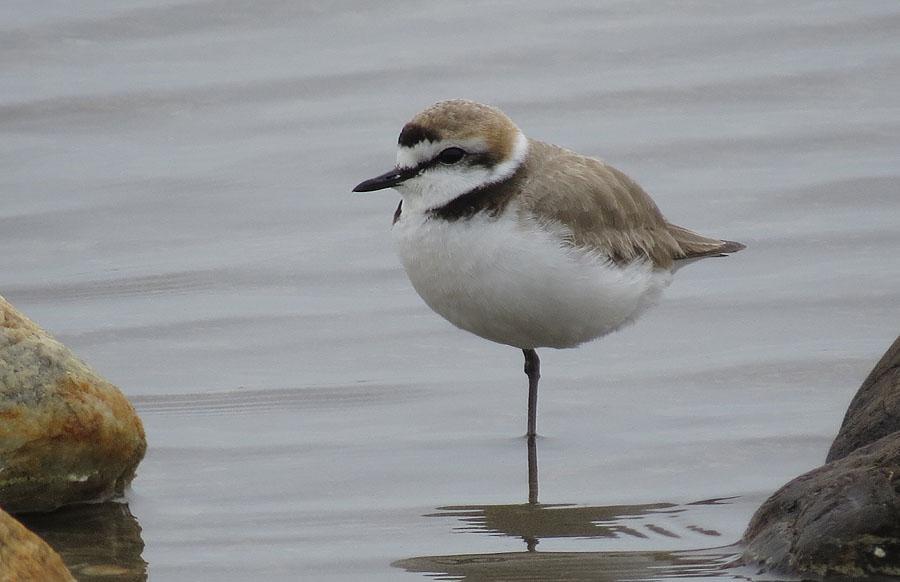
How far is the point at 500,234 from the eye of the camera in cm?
630

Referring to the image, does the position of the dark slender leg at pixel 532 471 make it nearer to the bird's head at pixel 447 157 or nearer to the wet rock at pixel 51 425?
the bird's head at pixel 447 157

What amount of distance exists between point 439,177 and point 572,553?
1.65 m

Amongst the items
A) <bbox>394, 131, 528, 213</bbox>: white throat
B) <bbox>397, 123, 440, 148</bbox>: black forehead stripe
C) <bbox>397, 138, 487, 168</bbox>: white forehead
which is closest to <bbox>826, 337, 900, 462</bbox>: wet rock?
<bbox>394, 131, 528, 213</bbox>: white throat

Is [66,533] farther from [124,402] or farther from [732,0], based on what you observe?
[732,0]

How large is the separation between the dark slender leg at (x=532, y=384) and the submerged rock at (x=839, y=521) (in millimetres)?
1706

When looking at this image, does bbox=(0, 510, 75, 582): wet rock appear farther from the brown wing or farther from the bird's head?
the brown wing

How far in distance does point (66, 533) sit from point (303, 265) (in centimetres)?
324

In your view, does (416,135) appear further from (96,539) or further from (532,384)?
(96,539)

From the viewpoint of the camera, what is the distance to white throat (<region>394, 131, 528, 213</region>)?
6.43 m

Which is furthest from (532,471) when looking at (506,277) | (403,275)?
(403,275)

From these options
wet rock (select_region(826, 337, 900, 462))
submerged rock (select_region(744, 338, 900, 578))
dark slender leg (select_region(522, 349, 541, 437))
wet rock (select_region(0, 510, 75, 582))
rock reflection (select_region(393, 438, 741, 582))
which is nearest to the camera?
→ wet rock (select_region(0, 510, 75, 582))

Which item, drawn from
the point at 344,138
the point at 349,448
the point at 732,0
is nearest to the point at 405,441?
the point at 349,448

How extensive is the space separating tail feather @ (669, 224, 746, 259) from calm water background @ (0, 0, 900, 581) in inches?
18.3

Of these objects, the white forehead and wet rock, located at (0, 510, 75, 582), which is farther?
the white forehead
